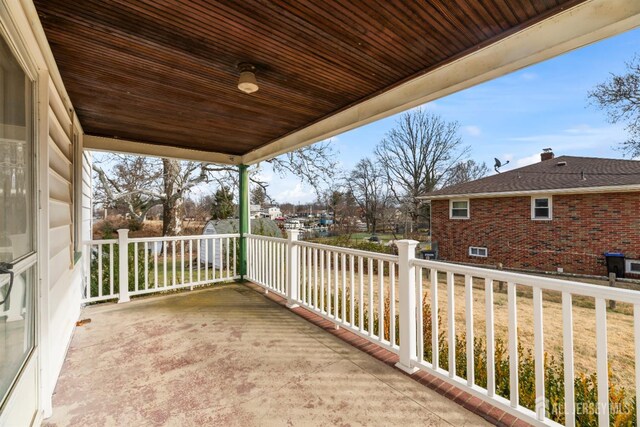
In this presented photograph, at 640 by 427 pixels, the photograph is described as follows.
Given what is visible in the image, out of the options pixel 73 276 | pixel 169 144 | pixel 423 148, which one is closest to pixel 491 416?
pixel 73 276

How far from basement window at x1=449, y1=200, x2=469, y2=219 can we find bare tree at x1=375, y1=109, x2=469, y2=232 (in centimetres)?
453

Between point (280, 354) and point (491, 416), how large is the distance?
1681mm

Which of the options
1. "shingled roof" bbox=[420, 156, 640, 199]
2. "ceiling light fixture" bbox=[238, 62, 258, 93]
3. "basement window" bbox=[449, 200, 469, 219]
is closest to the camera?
"ceiling light fixture" bbox=[238, 62, 258, 93]

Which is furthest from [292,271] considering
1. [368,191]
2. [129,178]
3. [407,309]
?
[368,191]

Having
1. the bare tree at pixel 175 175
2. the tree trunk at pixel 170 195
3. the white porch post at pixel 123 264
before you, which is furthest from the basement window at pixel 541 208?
the tree trunk at pixel 170 195

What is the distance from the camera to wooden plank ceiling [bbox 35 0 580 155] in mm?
1691

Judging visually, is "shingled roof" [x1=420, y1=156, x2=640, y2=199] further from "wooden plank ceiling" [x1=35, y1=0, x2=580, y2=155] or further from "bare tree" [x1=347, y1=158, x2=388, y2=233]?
"wooden plank ceiling" [x1=35, y1=0, x2=580, y2=155]

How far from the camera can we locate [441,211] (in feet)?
40.5

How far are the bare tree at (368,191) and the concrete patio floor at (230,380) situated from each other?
16050 mm

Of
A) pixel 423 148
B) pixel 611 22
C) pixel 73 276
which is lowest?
pixel 73 276

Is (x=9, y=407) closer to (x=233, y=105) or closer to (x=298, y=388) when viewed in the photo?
(x=298, y=388)

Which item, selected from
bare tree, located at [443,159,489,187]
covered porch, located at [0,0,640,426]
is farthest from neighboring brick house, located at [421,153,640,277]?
covered porch, located at [0,0,640,426]

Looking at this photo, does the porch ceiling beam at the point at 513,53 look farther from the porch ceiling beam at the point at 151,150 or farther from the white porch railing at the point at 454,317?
the porch ceiling beam at the point at 151,150

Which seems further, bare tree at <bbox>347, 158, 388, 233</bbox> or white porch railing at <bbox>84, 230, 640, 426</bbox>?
bare tree at <bbox>347, 158, 388, 233</bbox>
